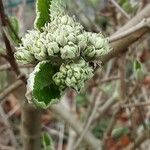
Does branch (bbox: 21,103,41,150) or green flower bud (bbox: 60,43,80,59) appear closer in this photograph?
green flower bud (bbox: 60,43,80,59)

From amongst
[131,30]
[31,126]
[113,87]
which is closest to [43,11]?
[131,30]

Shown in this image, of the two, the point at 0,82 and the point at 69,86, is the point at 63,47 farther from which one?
the point at 0,82

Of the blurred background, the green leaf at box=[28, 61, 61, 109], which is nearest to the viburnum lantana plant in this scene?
the green leaf at box=[28, 61, 61, 109]

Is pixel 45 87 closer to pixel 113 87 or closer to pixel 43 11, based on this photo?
pixel 43 11

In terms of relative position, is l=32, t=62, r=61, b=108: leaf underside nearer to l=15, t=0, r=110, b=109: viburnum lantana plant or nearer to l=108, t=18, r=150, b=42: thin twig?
l=15, t=0, r=110, b=109: viburnum lantana plant

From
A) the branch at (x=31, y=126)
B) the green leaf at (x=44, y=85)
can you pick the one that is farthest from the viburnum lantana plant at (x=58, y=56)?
the branch at (x=31, y=126)

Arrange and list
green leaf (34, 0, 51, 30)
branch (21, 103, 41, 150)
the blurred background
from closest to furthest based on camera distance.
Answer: green leaf (34, 0, 51, 30) < branch (21, 103, 41, 150) < the blurred background

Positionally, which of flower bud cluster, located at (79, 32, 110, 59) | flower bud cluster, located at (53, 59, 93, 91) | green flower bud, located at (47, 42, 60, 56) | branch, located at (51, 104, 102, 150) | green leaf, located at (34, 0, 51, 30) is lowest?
branch, located at (51, 104, 102, 150)
